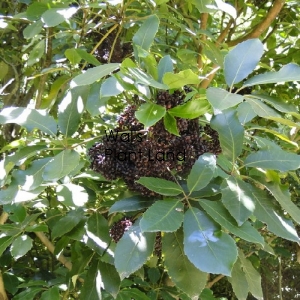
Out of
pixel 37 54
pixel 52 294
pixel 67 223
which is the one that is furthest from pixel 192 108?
pixel 52 294

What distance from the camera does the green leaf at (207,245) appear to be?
1.85ft

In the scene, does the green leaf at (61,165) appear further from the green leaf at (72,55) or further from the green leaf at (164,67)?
the green leaf at (72,55)

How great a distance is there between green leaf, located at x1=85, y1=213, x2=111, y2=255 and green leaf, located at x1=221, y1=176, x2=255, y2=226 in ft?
1.22

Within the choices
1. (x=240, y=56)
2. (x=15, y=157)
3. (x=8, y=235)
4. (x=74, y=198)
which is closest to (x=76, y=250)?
(x=8, y=235)

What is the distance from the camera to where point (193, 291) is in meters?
0.68

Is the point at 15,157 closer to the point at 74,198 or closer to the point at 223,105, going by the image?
the point at 74,198

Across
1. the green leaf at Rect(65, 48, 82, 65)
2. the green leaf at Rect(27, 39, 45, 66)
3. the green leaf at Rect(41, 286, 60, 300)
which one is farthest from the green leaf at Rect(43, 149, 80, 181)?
the green leaf at Rect(41, 286, 60, 300)

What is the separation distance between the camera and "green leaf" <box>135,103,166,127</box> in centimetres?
59

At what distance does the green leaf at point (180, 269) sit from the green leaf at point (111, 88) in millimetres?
284

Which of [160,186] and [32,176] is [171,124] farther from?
[32,176]

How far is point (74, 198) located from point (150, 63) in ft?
1.26

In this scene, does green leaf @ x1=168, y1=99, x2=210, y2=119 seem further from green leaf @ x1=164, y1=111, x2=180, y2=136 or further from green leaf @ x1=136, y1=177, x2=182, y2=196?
green leaf @ x1=136, y1=177, x2=182, y2=196

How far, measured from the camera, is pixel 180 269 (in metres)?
0.70

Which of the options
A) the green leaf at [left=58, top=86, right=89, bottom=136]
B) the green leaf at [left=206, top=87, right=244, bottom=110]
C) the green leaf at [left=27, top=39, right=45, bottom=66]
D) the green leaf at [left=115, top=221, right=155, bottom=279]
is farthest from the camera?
the green leaf at [left=27, top=39, right=45, bottom=66]
